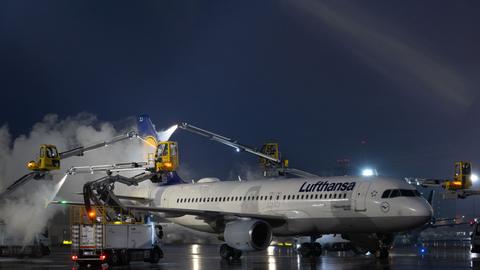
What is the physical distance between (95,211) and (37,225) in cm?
664

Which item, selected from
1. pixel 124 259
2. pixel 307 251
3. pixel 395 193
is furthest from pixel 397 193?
pixel 124 259

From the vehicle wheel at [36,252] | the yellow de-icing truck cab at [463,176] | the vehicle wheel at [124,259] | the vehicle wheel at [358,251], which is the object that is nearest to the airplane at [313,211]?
the vehicle wheel at [358,251]

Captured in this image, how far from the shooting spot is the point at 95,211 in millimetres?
41906

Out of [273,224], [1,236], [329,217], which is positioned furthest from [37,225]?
[329,217]

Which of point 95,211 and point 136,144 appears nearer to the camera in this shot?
point 95,211

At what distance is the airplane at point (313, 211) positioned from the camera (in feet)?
131

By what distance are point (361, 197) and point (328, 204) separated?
225cm

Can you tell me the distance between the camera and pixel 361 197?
40719 mm

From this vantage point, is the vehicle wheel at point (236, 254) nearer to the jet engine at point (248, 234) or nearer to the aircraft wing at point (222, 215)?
the jet engine at point (248, 234)

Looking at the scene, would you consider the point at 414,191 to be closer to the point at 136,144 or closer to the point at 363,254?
the point at 363,254

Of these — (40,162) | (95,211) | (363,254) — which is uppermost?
(40,162)

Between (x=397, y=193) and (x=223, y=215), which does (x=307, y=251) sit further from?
(x=397, y=193)

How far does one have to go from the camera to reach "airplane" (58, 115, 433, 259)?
40000 mm

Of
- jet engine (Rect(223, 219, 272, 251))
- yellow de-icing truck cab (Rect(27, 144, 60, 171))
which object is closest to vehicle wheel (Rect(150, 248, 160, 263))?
jet engine (Rect(223, 219, 272, 251))
